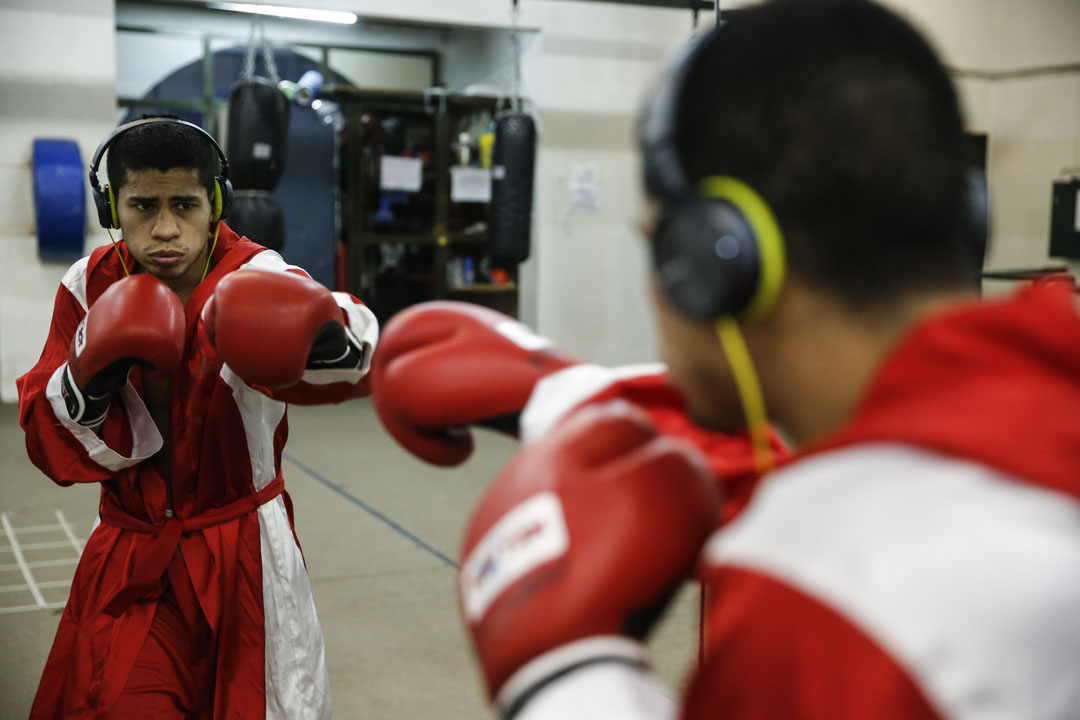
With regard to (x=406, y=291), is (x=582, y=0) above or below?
above

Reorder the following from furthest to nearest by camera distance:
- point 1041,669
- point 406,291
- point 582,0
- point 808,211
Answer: point 406,291 → point 582,0 → point 808,211 → point 1041,669

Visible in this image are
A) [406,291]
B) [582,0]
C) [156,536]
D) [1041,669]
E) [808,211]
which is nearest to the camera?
[1041,669]

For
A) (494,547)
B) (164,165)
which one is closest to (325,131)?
(164,165)

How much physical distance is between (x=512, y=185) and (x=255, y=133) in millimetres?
1599

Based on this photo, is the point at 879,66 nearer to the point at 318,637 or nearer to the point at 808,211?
the point at 808,211

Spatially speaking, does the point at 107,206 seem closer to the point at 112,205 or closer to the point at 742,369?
the point at 112,205

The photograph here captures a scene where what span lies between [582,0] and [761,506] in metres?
6.77

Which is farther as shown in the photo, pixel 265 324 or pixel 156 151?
pixel 156 151

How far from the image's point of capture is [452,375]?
3.43 ft

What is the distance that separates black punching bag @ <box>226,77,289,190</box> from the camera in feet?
19.1

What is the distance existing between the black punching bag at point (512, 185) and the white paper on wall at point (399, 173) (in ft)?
2.14

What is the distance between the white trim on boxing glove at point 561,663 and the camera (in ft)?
2.08

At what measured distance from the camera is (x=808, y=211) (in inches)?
24.3

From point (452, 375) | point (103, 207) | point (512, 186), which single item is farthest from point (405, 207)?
point (452, 375)
